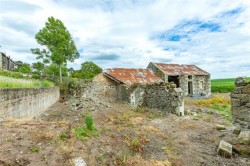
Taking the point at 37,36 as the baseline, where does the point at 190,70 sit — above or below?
below

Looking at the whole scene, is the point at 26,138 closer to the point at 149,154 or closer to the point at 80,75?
the point at 149,154

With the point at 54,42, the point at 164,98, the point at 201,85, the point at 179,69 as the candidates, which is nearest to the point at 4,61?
the point at 54,42

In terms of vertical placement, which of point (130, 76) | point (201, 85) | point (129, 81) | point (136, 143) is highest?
point (130, 76)

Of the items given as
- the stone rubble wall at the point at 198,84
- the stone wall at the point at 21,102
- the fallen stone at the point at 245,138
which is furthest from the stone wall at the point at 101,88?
the fallen stone at the point at 245,138

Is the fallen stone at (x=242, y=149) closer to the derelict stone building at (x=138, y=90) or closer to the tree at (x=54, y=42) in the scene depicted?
the derelict stone building at (x=138, y=90)

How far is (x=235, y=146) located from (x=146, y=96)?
10.5 m

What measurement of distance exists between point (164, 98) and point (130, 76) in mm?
7791

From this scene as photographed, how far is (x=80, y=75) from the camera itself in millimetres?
35688

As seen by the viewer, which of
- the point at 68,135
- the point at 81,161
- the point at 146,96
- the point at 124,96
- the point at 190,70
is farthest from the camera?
the point at 190,70

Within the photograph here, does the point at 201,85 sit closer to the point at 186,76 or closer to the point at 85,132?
the point at 186,76

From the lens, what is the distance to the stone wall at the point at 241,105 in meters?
6.81

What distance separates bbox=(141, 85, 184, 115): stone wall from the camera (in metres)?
12.9

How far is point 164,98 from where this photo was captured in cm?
1401

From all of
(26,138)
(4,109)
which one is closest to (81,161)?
(26,138)
